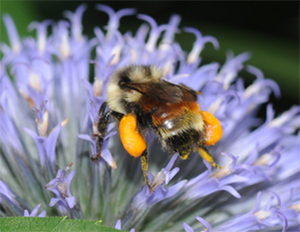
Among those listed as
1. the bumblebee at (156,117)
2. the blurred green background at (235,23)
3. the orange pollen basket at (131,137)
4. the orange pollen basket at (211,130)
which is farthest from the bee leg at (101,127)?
the blurred green background at (235,23)

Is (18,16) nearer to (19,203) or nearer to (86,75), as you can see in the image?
(86,75)

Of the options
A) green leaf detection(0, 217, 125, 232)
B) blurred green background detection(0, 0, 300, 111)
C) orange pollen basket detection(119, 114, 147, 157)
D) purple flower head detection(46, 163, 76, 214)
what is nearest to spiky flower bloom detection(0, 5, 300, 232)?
purple flower head detection(46, 163, 76, 214)

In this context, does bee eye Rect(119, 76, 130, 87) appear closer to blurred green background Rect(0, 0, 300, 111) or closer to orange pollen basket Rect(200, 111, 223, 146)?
orange pollen basket Rect(200, 111, 223, 146)

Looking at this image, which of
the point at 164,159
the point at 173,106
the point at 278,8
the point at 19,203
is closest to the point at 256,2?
the point at 278,8

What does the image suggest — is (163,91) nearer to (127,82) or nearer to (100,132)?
(127,82)

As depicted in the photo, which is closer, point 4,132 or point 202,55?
point 4,132
